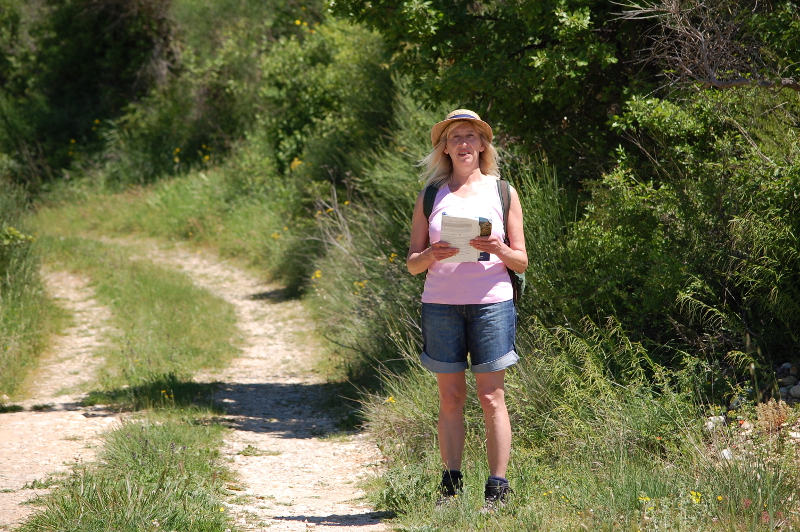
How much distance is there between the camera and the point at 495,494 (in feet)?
12.5

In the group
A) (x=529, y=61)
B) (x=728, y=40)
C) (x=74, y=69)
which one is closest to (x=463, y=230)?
(x=728, y=40)

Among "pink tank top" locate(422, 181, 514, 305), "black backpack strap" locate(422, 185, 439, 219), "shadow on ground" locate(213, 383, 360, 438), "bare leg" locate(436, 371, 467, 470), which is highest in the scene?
"black backpack strap" locate(422, 185, 439, 219)

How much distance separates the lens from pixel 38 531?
3711 mm

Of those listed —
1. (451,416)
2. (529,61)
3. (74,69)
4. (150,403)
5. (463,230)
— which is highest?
(74,69)

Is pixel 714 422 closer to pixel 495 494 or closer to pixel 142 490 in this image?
pixel 495 494

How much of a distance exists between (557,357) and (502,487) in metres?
1.43

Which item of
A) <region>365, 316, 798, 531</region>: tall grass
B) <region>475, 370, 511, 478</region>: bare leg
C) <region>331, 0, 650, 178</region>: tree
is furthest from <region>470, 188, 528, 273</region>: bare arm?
<region>331, 0, 650, 178</region>: tree

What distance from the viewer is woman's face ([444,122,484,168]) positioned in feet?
12.9

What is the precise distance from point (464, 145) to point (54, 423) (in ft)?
13.3

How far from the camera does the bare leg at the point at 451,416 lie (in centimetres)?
391

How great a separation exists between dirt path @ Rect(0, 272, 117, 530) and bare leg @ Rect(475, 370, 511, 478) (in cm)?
229

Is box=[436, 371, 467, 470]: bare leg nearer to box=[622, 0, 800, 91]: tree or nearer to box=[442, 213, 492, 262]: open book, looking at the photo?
box=[442, 213, 492, 262]: open book

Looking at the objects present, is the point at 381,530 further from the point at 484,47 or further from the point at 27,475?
the point at 484,47

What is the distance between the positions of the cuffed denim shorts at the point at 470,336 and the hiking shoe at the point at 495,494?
517 millimetres
